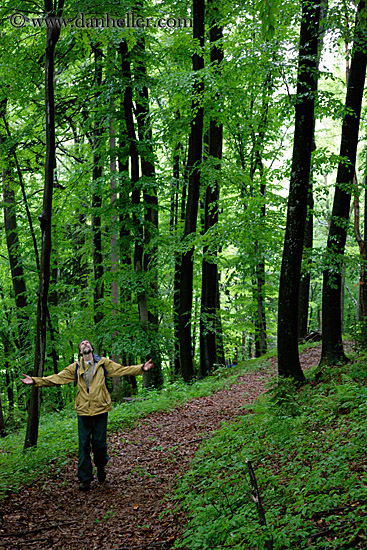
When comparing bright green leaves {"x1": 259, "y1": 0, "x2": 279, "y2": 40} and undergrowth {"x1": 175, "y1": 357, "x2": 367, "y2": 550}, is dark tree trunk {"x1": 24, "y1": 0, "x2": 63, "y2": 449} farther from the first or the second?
bright green leaves {"x1": 259, "y1": 0, "x2": 279, "y2": 40}

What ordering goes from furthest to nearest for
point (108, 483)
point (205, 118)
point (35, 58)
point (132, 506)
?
point (205, 118), point (35, 58), point (108, 483), point (132, 506)

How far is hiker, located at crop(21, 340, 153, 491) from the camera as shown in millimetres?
6258

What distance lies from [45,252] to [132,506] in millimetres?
4101

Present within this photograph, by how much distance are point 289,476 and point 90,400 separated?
301cm

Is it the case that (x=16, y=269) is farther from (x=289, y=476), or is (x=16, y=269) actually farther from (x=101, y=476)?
(x=289, y=476)

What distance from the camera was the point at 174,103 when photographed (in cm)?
Answer: 1184

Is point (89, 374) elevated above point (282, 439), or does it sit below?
above

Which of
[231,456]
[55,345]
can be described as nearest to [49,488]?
[231,456]

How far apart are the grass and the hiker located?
920 millimetres

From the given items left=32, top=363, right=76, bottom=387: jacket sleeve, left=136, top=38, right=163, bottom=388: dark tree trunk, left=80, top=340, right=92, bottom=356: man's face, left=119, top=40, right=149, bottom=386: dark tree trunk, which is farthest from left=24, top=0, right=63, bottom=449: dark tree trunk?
left=119, top=40, right=149, bottom=386: dark tree trunk

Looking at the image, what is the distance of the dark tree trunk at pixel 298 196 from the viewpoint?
7.65 m

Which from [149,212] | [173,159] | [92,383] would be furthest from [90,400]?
[173,159]

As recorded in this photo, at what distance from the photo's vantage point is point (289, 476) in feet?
15.7

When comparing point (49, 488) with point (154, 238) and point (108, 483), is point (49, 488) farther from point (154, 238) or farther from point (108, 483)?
point (154, 238)
